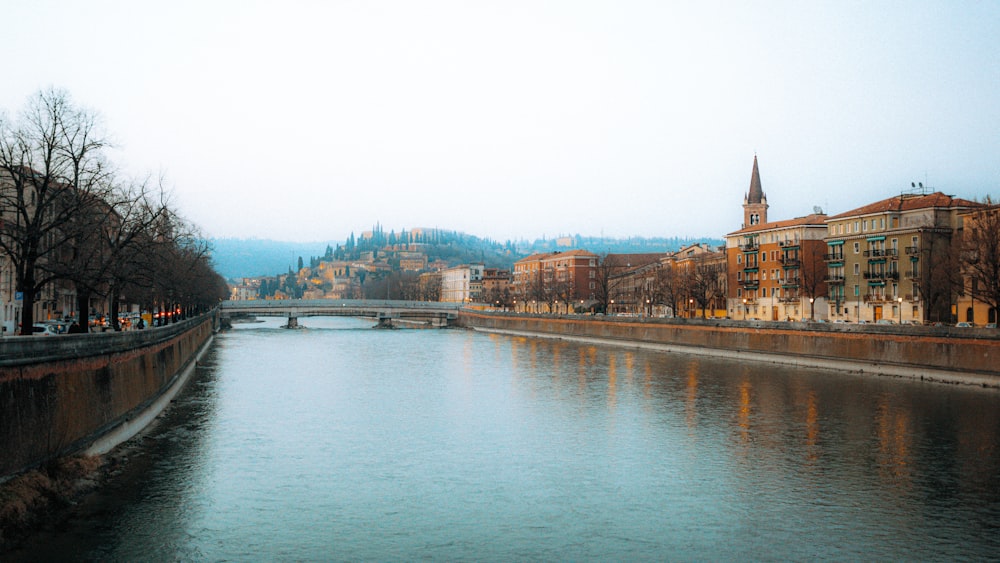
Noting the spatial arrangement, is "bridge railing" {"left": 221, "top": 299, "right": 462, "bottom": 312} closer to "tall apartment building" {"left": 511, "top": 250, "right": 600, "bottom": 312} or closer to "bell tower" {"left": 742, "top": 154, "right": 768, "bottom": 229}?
"tall apartment building" {"left": 511, "top": 250, "right": 600, "bottom": 312}

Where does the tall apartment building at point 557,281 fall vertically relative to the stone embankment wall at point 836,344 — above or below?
above

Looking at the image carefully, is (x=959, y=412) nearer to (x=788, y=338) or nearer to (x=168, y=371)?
(x=788, y=338)

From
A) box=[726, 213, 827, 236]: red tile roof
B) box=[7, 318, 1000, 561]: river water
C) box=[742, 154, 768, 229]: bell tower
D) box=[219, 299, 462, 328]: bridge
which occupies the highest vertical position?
box=[742, 154, 768, 229]: bell tower

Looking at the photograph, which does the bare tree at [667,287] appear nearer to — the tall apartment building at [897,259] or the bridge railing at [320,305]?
the tall apartment building at [897,259]

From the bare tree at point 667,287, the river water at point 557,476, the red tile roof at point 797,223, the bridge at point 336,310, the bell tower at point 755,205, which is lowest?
the river water at point 557,476

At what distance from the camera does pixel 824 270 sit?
246ft

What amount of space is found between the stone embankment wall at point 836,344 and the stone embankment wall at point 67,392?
1472 inches

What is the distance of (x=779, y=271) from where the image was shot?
262 ft

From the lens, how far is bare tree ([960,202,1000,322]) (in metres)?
47.6

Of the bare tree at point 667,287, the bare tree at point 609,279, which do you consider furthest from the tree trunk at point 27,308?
the bare tree at point 609,279

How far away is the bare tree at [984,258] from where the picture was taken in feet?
156

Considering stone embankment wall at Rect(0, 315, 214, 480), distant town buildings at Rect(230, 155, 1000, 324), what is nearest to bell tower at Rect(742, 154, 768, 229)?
distant town buildings at Rect(230, 155, 1000, 324)

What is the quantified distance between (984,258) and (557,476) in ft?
122

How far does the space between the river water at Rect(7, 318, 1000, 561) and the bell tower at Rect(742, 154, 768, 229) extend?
248 feet
